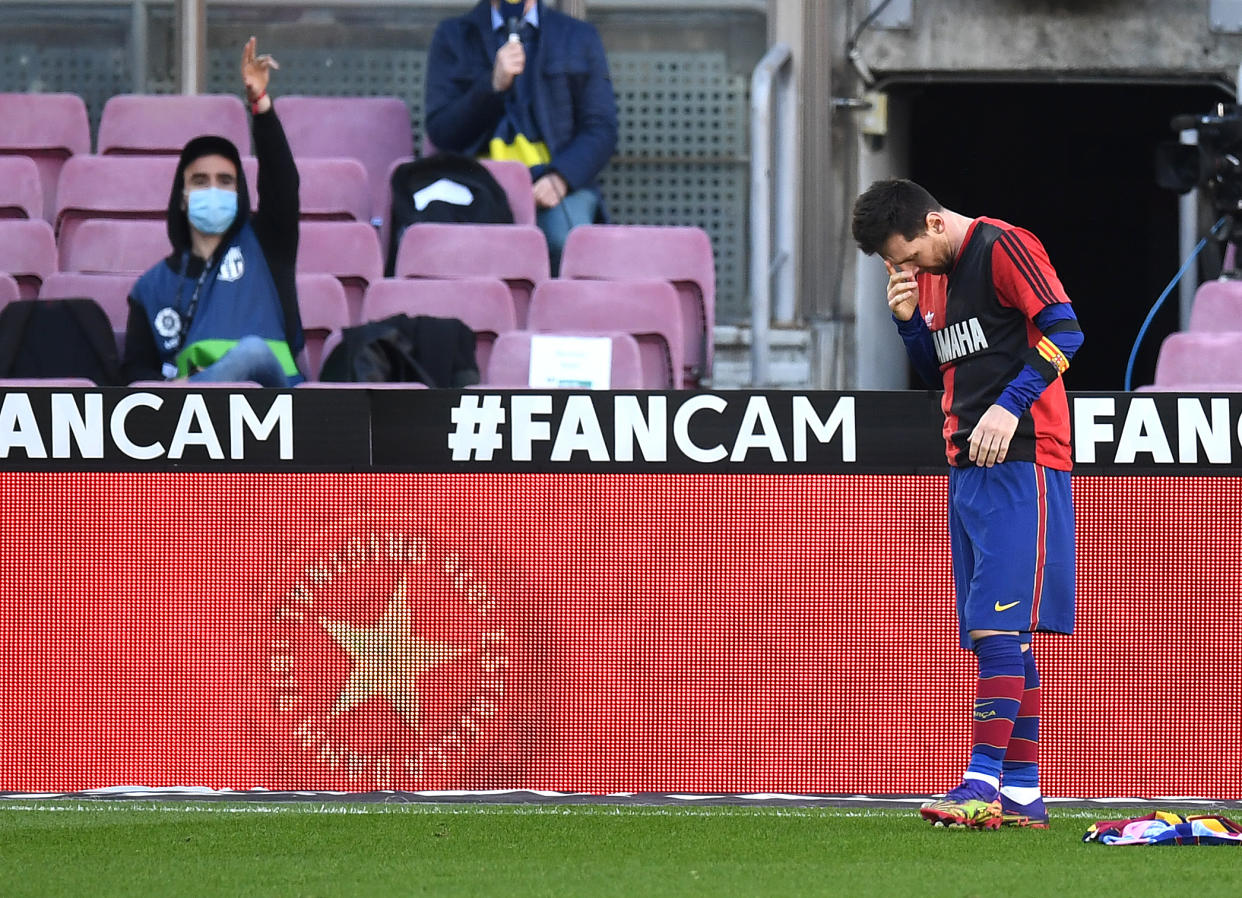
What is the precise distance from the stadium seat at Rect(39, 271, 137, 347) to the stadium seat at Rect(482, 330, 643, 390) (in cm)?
188

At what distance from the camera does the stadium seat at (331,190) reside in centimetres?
958

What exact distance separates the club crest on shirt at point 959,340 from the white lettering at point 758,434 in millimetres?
869

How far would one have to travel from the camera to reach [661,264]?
363 inches

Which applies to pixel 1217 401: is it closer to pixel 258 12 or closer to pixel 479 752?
pixel 479 752

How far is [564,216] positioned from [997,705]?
17.2 feet

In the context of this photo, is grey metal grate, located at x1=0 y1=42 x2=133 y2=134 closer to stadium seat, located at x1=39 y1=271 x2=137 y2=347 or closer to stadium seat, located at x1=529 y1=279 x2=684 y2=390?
stadium seat, located at x1=39 y1=271 x2=137 y2=347

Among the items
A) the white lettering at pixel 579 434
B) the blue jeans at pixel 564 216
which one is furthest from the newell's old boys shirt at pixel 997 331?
the blue jeans at pixel 564 216

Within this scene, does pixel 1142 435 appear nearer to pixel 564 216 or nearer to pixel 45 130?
pixel 564 216

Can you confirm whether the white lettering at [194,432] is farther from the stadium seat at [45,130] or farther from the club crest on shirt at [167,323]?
the stadium seat at [45,130]

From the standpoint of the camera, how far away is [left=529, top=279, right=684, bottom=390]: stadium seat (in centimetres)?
852

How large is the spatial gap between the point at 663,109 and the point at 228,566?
5833mm

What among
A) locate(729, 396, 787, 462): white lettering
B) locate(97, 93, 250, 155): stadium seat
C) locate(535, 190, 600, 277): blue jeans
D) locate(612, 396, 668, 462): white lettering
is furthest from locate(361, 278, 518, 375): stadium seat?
locate(729, 396, 787, 462): white lettering

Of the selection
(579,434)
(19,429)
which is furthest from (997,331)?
(19,429)

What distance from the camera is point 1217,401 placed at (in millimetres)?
5684
